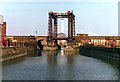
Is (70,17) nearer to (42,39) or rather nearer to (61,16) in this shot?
(61,16)

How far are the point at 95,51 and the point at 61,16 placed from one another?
2745 inches

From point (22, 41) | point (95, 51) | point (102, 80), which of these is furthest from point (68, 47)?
point (102, 80)

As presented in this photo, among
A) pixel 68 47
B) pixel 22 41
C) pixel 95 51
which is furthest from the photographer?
pixel 22 41

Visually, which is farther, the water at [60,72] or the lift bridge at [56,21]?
the lift bridge at [56,21]

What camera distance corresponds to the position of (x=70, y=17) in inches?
6590

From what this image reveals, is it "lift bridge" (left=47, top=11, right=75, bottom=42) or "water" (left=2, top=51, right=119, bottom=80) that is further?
"lift bridge" (left=47, top=11, right=75, bottom=42)

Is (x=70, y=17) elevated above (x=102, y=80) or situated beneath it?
elevated above

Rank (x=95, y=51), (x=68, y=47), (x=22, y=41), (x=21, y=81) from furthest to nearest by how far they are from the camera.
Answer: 1. (x=22, y=41)
2. (x=68, y=47)
3. (x=95, y=51)
4. (x=21, y=81)

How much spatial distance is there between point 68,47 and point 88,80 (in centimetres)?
11429

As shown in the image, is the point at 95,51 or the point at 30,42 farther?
the point at 30,42

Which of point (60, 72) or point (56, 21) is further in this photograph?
point (56, 21)

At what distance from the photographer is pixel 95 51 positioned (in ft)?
338

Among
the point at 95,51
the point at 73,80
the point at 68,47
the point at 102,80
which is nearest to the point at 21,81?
the point at 73,80

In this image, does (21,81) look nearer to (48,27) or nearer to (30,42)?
(30,42)
